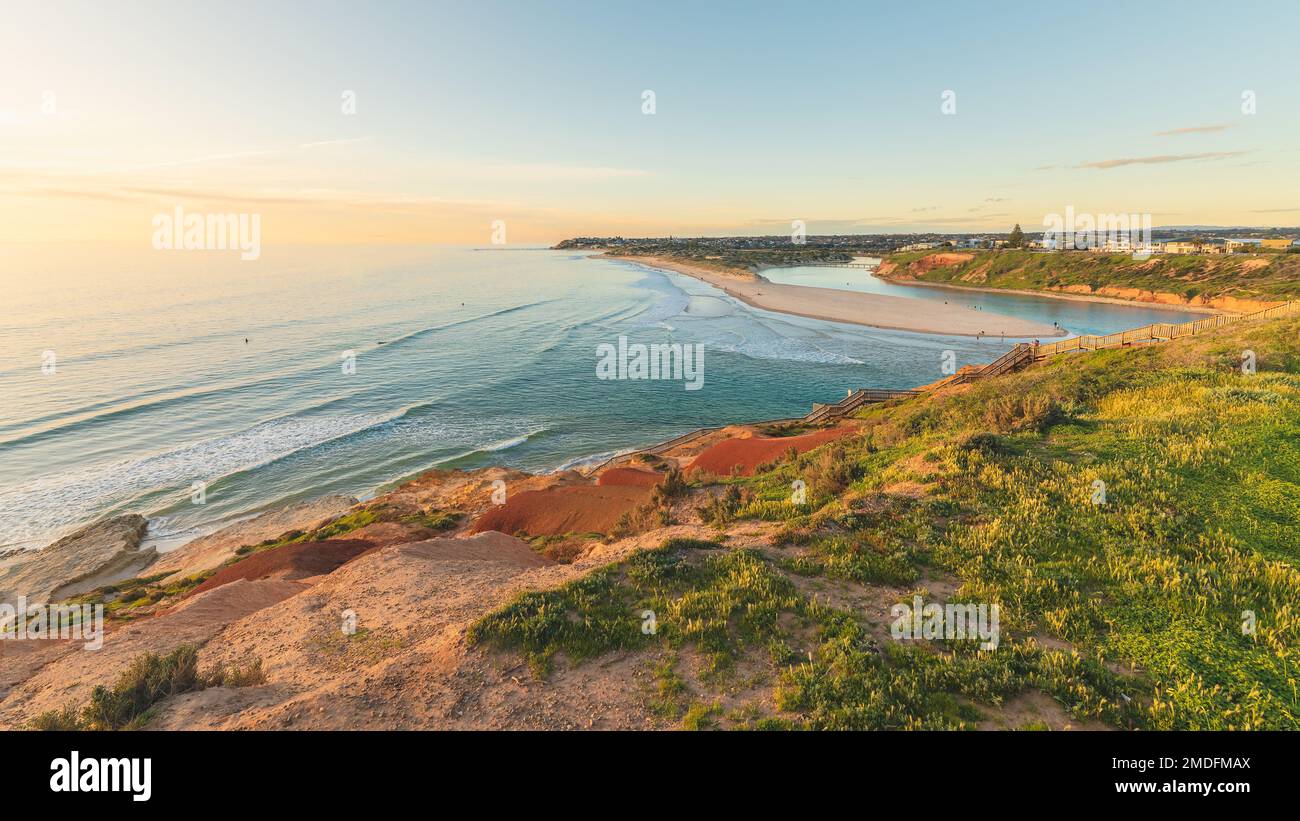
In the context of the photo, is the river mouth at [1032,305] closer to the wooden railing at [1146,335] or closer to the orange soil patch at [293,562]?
the wooden railing at [1146,335]

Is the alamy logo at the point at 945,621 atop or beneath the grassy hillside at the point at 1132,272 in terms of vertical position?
beneath

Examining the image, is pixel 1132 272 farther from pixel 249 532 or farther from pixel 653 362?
pixel 249 532

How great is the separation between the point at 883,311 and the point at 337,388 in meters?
74.5

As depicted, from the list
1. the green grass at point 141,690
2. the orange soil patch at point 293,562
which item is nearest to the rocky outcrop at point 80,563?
the orange soil patch at point 293,562

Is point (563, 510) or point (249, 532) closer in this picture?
point (563, 510)

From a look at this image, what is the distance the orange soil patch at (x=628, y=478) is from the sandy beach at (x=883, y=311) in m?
57.6

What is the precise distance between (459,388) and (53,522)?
24759 millimetres

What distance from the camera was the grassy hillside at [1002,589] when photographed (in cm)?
662

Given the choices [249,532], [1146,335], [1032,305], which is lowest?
[249,532]

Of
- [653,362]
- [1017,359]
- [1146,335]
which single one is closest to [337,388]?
[653,362]

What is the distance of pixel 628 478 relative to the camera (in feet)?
76.3

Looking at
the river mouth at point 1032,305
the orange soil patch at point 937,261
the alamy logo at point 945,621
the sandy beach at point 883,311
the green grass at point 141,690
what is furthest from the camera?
the orange soil patch at point 937,261

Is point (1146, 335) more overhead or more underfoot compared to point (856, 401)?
more overhead
